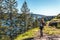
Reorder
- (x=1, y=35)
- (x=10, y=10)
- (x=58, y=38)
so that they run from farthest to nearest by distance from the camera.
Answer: (x=10, y=10) < (x=1, y=35) < (x=58, y=38)

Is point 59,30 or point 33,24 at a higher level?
point 59,30

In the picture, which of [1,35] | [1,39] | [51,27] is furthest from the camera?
[1,35]

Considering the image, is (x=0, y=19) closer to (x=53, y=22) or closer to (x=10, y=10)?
(x=10, y=10)

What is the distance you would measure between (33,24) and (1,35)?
3977cm

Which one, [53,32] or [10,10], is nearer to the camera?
[53,32]

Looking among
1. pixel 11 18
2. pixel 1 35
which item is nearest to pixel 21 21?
pixel 11 18

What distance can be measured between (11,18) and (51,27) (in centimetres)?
3415

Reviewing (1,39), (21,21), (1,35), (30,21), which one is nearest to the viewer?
(1,39)

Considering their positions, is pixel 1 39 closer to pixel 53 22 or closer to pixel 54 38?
pixel 53 22

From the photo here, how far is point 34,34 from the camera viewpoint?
56.2ft

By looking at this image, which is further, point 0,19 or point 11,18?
point 11,18

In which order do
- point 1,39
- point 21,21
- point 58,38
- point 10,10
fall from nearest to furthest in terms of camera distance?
point 58,38 < point 1,39 < point 10,10 < point 21,21

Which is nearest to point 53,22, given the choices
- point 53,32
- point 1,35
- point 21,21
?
point 53,32

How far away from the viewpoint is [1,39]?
114 feet
